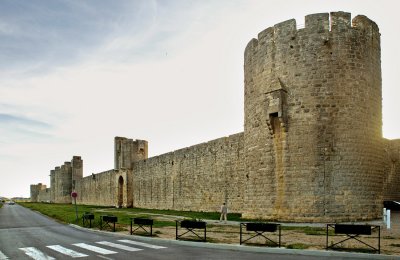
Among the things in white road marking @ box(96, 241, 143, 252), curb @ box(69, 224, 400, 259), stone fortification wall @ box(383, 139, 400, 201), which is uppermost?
stone fortification wall @ box(383, 139, 400, 201)

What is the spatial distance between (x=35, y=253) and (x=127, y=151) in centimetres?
3502

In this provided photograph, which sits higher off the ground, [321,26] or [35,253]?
[321,26]

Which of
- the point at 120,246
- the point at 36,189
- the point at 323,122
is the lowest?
the point at 36,189

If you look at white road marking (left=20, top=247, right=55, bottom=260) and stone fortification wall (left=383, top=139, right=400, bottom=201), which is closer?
white road marking (left=20, top=247, right=55, bottom=260)

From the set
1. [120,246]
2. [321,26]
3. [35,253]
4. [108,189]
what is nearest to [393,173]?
A: [321,26]

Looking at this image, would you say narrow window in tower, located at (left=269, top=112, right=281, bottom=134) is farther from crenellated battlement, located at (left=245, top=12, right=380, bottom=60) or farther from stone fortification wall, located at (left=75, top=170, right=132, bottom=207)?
stone fortification wall, located at (left=75, top=170, right=132, bottom=207)

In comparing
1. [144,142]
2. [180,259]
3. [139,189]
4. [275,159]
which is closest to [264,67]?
[275,159]

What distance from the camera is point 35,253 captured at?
1199cm

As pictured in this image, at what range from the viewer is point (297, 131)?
19.2 m

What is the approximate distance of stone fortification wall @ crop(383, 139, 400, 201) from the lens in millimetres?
26828

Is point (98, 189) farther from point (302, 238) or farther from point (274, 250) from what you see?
point (274, 250)

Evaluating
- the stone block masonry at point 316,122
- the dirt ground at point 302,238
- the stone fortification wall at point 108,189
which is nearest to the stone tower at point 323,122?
the stone block masonry at point 316,122

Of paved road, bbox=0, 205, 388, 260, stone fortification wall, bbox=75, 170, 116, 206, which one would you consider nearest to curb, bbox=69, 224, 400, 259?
paved road, bbox=0, 205, 388, 260

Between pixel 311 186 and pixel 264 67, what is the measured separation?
21.3 feet
